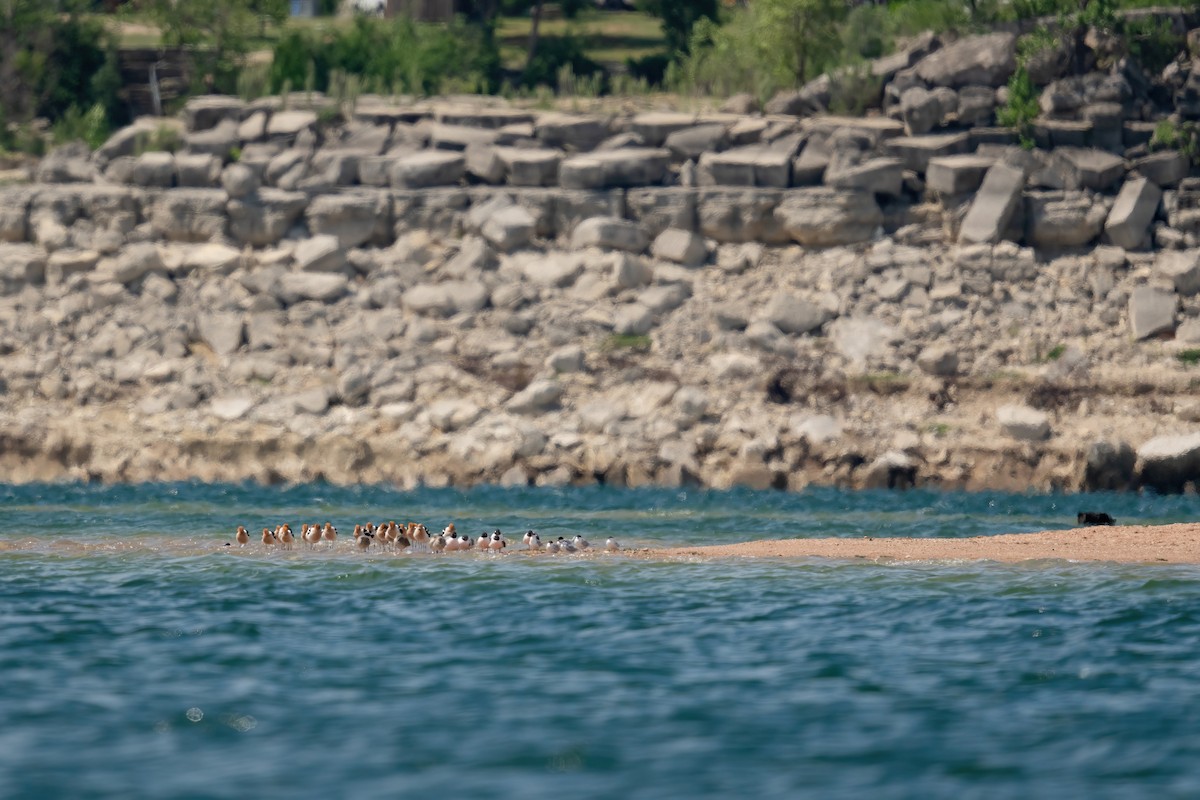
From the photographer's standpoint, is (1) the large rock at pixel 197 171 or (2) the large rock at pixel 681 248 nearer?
(2) the large rock at pixel 681 248

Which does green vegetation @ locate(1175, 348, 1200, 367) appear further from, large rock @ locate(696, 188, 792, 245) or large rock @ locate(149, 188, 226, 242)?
large rock @ locate(149, 188, 226, 242)

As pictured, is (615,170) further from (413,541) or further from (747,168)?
(413,541)

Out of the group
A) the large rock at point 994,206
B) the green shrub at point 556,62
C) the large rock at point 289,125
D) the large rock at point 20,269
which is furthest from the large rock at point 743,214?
the large rock at point 20,269

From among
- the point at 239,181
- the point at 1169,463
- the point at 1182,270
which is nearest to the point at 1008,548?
the point at 1169,463

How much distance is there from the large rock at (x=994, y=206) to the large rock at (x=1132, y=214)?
2097mm

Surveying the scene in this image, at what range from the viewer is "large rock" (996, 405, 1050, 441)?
32.7 m

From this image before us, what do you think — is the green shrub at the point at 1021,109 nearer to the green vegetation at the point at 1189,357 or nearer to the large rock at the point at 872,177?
the large rock at the point at 872,177

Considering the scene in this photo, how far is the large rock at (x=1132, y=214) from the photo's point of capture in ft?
121

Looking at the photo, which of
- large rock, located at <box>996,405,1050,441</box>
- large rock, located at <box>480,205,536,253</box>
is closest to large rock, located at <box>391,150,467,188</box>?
large rock, located at <box>480,205,536,253</box>

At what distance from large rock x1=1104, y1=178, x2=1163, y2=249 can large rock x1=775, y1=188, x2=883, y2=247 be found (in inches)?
198

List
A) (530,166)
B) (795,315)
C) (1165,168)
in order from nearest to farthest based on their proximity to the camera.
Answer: (795,315), (1165,168), (530,166)

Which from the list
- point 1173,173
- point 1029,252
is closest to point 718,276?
point 1029,252

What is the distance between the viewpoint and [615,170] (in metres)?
39.2

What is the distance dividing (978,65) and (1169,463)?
1218cm
